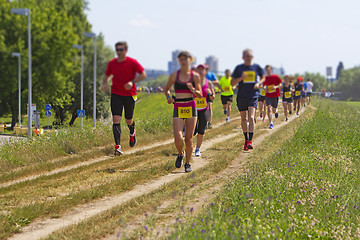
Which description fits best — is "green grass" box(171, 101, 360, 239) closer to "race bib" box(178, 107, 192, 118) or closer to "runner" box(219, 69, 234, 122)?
"race bib" box(178, 107, 192, 118)

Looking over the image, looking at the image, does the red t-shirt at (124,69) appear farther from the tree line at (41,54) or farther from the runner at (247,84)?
the tree line at (41,54)

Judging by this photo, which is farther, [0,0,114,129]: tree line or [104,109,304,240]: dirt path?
[0,0,114,129]: tree line

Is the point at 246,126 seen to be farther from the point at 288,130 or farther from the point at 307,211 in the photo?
the point at 307,211

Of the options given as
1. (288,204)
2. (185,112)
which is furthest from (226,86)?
(288,204)

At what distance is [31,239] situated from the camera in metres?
5.10

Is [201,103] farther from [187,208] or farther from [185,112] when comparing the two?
[187,208]

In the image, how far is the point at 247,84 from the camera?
35.7ft

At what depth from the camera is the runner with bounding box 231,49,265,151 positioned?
10461 mm

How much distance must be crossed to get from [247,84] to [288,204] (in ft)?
17.8

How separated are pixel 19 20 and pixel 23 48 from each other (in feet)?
10.7

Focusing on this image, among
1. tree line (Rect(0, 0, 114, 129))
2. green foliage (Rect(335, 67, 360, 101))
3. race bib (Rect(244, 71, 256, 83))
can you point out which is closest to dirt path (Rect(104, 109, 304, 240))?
race bib (Rect(244, 71, 256, 83))

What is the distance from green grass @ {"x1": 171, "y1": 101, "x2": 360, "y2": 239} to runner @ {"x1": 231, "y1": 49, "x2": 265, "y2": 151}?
6.89 feet

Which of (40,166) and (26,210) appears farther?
(40,166)

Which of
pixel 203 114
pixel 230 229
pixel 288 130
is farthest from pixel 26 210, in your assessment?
pixel 288 130
